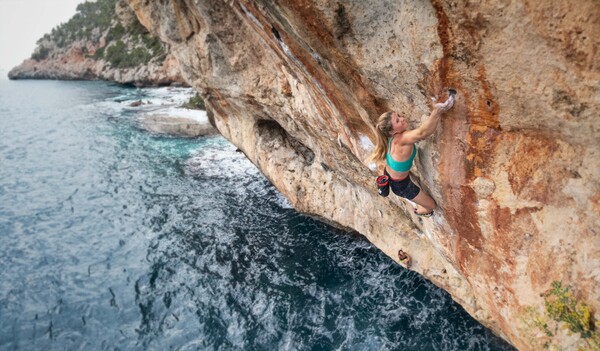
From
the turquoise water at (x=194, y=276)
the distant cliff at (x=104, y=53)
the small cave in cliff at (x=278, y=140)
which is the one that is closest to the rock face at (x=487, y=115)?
the turquoise water at (x=194, y=276)

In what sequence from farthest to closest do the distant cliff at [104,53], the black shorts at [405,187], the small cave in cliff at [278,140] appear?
the distant cliff at [104,53], the small cave in cliff at [278,140], the black shorts at [405,187]

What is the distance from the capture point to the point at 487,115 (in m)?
4.12

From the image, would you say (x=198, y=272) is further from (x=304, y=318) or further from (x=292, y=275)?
(x=304, y=318)

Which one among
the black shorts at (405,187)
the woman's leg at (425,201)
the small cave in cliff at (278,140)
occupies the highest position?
the black shorts at (405,187)

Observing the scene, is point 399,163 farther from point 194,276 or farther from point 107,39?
point 107,39

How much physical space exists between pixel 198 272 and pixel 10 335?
14.6ft

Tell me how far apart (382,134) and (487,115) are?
146 cm

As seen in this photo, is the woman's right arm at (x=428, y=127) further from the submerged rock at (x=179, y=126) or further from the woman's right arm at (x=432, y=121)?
the submerged rock at (x=179, y=126)

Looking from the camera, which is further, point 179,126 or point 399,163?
point 179,126

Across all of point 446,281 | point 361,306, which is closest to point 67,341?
point 361,306

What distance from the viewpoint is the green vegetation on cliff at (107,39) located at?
5698 cm

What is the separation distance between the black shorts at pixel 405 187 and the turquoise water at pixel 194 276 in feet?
12.7

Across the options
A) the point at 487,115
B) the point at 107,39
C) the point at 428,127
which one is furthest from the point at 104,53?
the point at 487,115

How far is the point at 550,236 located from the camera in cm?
404
